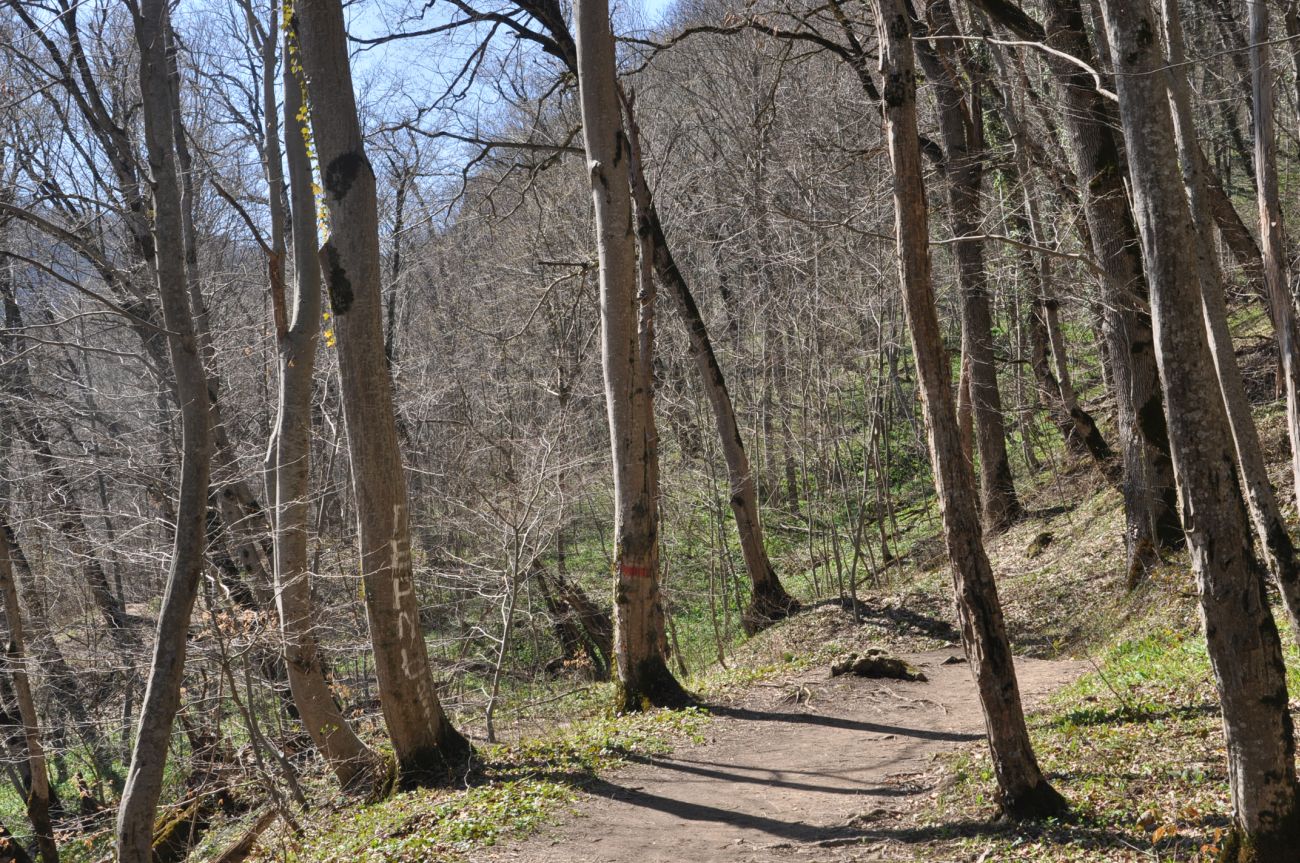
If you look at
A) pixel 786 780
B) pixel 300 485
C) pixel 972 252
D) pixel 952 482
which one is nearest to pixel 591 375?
pixel 972 252

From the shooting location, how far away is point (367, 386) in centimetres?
761

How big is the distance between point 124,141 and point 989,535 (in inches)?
544

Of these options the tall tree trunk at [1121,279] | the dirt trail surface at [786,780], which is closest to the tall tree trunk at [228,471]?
the dirt trail surface at [786,780]

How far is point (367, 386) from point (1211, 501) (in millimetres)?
5889

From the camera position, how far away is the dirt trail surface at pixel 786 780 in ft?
19.2

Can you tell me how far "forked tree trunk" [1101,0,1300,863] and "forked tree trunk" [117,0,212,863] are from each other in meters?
5.89

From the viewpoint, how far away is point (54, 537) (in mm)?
14289

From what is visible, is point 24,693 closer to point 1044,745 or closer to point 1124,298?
point 1044,745

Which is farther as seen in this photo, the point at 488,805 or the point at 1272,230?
the point at 488,805

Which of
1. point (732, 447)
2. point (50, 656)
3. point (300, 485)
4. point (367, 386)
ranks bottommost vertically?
point (50, 656)

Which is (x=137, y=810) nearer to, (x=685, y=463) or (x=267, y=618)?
(x=267, y=618)

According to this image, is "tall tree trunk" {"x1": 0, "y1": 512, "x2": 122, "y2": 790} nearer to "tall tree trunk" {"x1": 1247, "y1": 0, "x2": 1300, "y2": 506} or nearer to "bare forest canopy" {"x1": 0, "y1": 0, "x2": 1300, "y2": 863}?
"bare forest canopy" {"x1": 0, "y1": 0, "x2": 1300, "y2": 863}

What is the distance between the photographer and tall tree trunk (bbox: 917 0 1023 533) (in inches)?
Answer: 523

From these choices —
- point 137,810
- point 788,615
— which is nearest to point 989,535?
point 788,615
